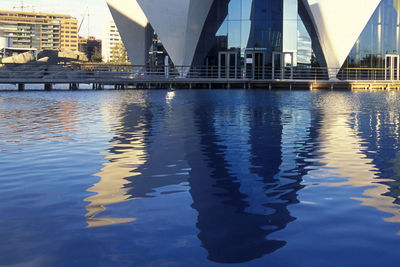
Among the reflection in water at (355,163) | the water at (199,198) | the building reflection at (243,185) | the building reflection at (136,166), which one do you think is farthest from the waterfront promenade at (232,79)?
the water at (199,198)

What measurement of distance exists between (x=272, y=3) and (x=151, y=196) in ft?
111

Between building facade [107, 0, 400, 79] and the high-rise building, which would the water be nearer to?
building facade [107, 0, 400, 79]

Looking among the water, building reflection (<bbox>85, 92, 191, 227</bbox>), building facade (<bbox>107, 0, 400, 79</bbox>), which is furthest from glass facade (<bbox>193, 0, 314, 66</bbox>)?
the water

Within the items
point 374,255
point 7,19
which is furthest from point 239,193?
A: point 7,19

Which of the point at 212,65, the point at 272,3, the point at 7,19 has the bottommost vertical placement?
the point at 212,65

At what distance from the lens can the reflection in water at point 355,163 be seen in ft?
15.7

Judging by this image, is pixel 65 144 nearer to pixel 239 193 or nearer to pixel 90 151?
pixel 90 151

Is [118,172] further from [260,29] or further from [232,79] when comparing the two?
[260,29]

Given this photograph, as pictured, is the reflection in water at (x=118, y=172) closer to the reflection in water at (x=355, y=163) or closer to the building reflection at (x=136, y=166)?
the building reflection at (x=136, y=166)

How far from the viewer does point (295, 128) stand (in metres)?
11.3

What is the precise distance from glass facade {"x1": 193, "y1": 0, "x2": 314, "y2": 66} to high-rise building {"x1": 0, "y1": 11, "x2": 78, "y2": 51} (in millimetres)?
151384

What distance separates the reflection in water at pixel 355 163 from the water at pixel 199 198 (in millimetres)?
19

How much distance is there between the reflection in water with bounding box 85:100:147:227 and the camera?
14.4 feet

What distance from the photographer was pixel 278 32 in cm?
3744
